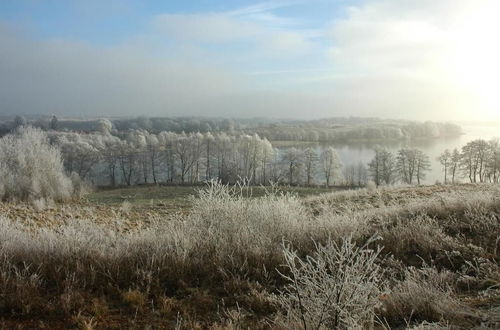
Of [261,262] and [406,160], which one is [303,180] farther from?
[261,262]

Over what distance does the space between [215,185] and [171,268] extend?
2.21m

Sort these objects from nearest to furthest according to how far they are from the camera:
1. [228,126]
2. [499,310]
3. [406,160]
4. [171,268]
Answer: [499,310], [171,268], [406,160], [228,126]

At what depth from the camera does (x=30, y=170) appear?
104 feet

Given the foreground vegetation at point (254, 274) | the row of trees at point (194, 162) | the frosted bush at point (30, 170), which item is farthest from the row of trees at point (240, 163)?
the foreground vegetation at point (254, 274)

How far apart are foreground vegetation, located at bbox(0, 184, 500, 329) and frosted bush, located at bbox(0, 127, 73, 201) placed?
88.5ft

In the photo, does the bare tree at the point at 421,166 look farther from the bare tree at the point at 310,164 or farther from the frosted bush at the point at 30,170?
the frosted bush at the point at 30,170

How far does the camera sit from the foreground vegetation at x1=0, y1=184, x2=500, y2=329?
3.57 meters

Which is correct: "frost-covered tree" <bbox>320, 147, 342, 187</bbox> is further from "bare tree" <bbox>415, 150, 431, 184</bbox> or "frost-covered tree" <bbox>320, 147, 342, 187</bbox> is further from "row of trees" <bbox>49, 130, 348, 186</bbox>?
"bare tree" <bbox>415, 150, 431, 184</bbox>

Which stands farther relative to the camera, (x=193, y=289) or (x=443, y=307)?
(x=193, y=289)

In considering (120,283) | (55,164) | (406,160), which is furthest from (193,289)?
(406,160)

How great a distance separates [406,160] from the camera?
59.0 meters

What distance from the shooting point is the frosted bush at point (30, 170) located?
2977cm

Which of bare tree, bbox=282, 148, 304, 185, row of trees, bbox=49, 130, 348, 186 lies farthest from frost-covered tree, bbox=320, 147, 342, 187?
bare tree, bbox=282, 148, 304, 185

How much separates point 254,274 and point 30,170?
3166cm
